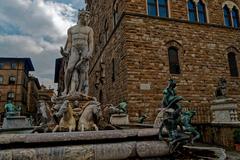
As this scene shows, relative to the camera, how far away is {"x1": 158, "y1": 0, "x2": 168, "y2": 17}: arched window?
13.5m

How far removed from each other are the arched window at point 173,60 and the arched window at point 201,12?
10.7 ft

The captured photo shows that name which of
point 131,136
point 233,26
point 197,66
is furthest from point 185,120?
point 233,26

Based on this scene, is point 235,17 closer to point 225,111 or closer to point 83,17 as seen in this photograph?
point 225,111

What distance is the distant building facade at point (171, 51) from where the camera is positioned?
11.7 metres

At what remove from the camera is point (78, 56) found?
657cm

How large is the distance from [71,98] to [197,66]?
9.57 m

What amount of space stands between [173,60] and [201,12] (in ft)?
14.6

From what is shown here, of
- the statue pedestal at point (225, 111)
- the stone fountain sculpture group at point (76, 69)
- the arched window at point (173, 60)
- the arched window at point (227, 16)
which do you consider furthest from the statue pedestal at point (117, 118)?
the arched window at point (227, 16)

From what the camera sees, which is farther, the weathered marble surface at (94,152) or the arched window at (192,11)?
the arched window at (192,11)

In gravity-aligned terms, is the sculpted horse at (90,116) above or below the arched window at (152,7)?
below

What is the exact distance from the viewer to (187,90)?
12.5 metres

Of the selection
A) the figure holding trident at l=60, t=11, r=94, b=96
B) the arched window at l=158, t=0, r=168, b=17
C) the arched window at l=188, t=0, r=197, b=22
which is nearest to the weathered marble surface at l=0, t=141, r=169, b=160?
the figure holding trident at l=60, t=11, r=94, b=96

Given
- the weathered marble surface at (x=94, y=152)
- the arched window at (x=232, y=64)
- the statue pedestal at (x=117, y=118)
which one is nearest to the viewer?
the weathered marble surface at (x=94, y=152)

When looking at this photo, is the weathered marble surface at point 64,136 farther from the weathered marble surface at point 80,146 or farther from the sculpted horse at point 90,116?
the sculpted horse at point 90,116
